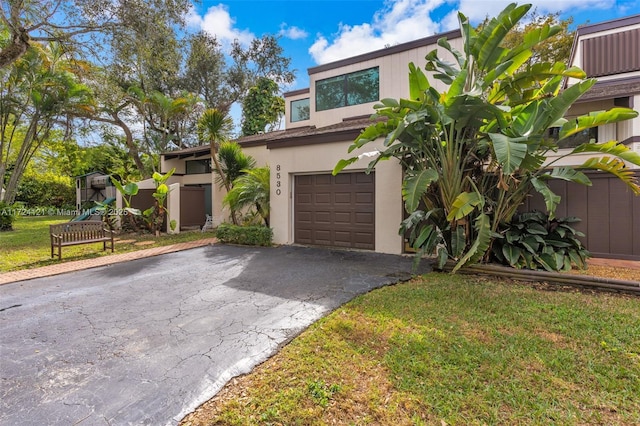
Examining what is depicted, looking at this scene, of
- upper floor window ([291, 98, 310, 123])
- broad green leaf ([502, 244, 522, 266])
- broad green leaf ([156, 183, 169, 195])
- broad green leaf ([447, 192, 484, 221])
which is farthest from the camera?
upper floor window ([291, 98, 310, 123])

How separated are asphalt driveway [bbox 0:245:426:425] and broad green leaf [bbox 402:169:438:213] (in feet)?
5.14

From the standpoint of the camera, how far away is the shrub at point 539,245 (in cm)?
594

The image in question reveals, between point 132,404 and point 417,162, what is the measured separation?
6.26 m

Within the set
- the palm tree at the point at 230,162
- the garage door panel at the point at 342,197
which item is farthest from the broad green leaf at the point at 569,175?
the palm tree at the point at 230,162

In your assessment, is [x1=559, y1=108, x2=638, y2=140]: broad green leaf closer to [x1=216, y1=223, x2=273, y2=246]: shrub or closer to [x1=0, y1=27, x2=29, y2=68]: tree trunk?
[x1=216, y1=223, x2=273, y2=246]: shrub

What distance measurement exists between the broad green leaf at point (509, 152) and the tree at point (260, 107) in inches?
784

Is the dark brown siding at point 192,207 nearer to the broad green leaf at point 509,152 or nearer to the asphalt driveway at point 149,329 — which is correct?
the asphalt driveway at point 149,329

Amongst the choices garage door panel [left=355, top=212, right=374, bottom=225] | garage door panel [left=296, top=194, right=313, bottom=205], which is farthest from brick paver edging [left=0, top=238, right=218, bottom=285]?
garage door panel [left=355, top=212, right=374, bottom=225]

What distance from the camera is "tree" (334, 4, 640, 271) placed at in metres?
5.21

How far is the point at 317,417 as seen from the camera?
2291 millimetres

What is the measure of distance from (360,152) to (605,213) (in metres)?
6.00

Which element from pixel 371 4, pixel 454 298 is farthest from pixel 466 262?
pixel 371 4

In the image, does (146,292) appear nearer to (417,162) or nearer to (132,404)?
(132,404)

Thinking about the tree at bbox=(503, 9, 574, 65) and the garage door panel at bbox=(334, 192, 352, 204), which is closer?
the garage door panel at bbox=(334, 192, 352, 204)
